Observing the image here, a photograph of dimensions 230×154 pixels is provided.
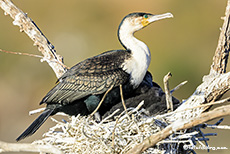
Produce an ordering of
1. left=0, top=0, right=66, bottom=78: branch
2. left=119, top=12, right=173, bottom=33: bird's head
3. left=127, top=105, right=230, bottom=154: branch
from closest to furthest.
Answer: left=127, top=105, right=230, bottom=154: branch
left=119, top=12, right=173, bottom=33: bird's head
left=0, top=0, right=66, bottom=78: branch

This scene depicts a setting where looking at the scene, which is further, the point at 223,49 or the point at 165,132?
the point at 223,49

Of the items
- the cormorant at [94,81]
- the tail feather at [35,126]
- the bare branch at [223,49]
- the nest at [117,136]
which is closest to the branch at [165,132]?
the nest at [117,136]

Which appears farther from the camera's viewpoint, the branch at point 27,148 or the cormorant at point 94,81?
the cormorant at point 94,81

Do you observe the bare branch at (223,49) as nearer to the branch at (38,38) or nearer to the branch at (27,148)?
the branch at (27,148)

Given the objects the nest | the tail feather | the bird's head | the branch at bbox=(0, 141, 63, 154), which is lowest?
the nest

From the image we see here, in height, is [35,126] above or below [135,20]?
below

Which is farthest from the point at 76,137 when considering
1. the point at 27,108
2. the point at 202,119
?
the point at 27,108

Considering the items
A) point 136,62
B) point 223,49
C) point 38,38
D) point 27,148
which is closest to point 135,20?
point 136,62

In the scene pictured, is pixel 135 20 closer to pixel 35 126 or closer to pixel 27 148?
pixel 35 126

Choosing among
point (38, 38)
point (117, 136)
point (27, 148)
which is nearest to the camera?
point (27, 148)

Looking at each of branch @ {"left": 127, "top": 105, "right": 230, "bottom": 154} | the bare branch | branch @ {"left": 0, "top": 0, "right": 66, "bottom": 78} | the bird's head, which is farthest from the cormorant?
branch @ {"left": 127, "top": 105, "right": 230, "bottom": 154}

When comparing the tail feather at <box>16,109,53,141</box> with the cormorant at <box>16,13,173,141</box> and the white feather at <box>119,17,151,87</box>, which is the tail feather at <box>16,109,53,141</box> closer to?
the cormorant at <box>16,13,173,141</box>

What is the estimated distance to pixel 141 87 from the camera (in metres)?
4.14

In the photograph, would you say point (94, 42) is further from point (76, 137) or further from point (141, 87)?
point (76, 137)
